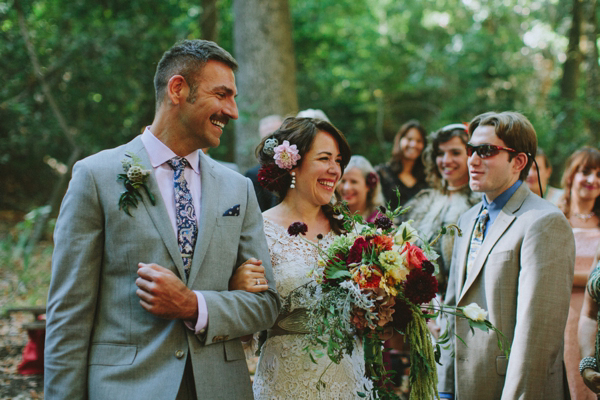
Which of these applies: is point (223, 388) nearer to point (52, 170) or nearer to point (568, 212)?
point (568, 212)

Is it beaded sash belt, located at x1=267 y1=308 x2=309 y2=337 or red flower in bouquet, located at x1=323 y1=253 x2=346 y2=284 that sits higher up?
red flower in bouquet, located at x1=323 y1=253 x2=346 y2=284

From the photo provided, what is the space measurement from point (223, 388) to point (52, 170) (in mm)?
16059

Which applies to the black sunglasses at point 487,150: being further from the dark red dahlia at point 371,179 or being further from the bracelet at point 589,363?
the dark red dahlia at point 371,179

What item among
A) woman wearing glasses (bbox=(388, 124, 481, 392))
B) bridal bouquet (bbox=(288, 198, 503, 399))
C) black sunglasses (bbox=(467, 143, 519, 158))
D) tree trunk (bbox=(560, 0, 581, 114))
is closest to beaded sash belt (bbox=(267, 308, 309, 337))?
bridal bouquet (bbox=(288, 198, 503, 399))

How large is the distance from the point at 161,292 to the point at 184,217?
0.42 meters

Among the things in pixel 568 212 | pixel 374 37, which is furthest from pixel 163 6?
pixel 568 212

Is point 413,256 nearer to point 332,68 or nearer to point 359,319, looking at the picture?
point 359,319

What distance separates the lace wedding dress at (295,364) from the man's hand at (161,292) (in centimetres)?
90

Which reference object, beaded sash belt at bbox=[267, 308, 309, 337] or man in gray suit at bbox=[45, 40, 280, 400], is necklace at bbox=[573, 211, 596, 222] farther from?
man in gray suit at bbox=[45, 40, 280, 400]

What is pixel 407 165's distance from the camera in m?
6.15

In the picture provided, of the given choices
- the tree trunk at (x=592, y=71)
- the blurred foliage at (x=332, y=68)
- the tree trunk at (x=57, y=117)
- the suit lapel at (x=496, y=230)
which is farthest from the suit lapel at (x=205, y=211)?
the tree trunk at (x=592, y=71)

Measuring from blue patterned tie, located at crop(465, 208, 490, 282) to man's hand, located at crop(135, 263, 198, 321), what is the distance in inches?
74.2

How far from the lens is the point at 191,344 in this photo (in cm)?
225

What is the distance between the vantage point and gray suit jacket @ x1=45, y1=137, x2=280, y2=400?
7.00 feet
